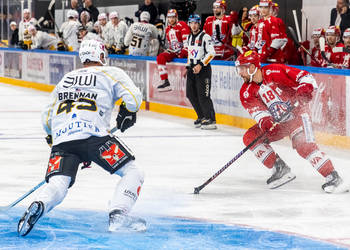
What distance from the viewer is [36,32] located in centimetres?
1931

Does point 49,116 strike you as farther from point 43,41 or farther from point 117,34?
point 43,41

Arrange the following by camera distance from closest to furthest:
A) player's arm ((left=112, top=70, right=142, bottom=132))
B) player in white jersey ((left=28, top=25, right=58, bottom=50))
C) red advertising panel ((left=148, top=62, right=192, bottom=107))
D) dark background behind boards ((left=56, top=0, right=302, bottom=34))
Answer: player's arm ((left=112, top=70, right=142, bottom=132))
red advertising panel ((left=148, top=62, right=192, bottom=107))
dark background behind boards ((left=56, top=0, right=302, bottom=34))
player in white jersey ((left=28, top=25, right=58, bottom=50))

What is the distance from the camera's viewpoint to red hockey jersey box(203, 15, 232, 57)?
11914 mm

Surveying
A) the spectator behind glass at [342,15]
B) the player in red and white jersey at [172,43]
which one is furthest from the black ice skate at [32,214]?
the player in red and white jersey at [172,43]

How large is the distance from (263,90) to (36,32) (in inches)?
537

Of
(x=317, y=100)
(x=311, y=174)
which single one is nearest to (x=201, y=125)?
(x=317, y=100)

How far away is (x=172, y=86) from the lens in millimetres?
12953

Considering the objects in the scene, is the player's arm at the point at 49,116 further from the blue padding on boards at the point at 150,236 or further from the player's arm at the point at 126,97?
the blue padding on boards at the point at 150,236

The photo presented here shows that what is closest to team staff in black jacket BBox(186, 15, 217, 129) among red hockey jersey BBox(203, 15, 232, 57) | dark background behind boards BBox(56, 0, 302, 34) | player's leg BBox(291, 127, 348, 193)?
red hockey jersey BBox(203, 15, 232, 57)

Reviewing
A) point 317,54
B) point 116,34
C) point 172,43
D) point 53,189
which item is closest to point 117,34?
point 116,34

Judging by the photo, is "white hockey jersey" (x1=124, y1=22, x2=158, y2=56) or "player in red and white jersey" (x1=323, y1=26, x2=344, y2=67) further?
"white hockey jersey" (x1=124, y1=22, x2=158, y2=56)

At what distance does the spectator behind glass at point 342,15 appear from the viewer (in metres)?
10.9

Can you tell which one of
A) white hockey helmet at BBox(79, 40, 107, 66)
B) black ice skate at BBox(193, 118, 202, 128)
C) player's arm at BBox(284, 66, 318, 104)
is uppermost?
white hockey helmet at BBox(79, 40, 107, 66)

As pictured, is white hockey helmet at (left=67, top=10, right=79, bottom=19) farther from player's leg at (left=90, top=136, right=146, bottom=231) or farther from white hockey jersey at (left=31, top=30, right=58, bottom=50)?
player's leg at (left=90, top=136, right=146, bottom=231)
